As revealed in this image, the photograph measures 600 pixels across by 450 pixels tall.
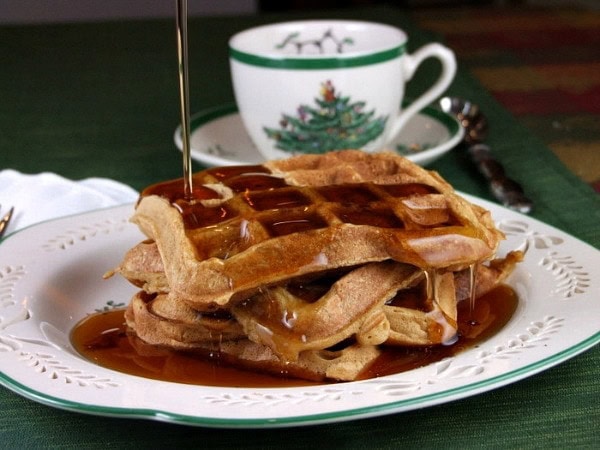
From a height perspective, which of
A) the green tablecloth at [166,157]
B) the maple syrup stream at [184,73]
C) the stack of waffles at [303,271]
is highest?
the maple syrup stream at [184,73]

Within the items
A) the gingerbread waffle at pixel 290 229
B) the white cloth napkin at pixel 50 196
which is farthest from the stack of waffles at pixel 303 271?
the white cloth napkin at pixel 50 196

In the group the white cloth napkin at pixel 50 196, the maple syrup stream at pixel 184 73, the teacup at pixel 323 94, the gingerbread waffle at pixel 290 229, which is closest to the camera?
the gingerbread waffle at pixel 290 229

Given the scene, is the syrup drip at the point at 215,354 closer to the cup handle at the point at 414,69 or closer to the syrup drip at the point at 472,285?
the syrup drip at the point at 472,285

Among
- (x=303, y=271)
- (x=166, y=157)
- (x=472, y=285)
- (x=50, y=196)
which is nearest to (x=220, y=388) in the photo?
(x=303, y=271)

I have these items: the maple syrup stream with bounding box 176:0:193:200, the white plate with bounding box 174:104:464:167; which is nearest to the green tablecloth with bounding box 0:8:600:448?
the white plate with bounding box 174:104:464:167

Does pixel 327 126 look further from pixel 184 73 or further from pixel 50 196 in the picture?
pixel 184 73

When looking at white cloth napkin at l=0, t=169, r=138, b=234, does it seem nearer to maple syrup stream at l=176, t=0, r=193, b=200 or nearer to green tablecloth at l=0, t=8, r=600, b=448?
green tablecloth at l=0, t=8, r=600, b=448

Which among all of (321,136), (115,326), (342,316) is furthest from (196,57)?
(342,316)
